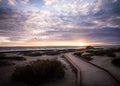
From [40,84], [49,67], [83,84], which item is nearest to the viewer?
[83,84]

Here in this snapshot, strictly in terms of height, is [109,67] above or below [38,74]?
below

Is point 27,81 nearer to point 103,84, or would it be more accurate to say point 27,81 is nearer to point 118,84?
point 103,84

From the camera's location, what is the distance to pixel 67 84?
6730 mm

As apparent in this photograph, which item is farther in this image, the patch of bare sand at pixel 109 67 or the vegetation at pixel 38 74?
the patch of bare sand at pixel 109 67

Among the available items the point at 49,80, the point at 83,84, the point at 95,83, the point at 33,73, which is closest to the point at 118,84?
the point at 95,83

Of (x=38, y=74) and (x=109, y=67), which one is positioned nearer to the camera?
(x=38, y=74)

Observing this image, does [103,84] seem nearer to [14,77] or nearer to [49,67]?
[49,67]

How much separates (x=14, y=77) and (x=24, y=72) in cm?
89

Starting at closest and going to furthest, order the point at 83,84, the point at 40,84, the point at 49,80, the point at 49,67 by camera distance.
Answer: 1. the point at 83,84
2. the point at 40,84
3. the point at 49,80
4. the point at 49,67

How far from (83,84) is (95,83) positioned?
29.6 inches

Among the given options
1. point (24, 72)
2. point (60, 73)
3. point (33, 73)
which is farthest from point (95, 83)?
point (24, 72)

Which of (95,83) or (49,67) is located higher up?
(49,67)

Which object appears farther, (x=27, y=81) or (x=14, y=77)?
(x=14, y=77)

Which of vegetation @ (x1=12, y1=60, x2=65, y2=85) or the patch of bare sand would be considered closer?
vegetation @ (x1=12, y1=60, x2=65, y2=85)
